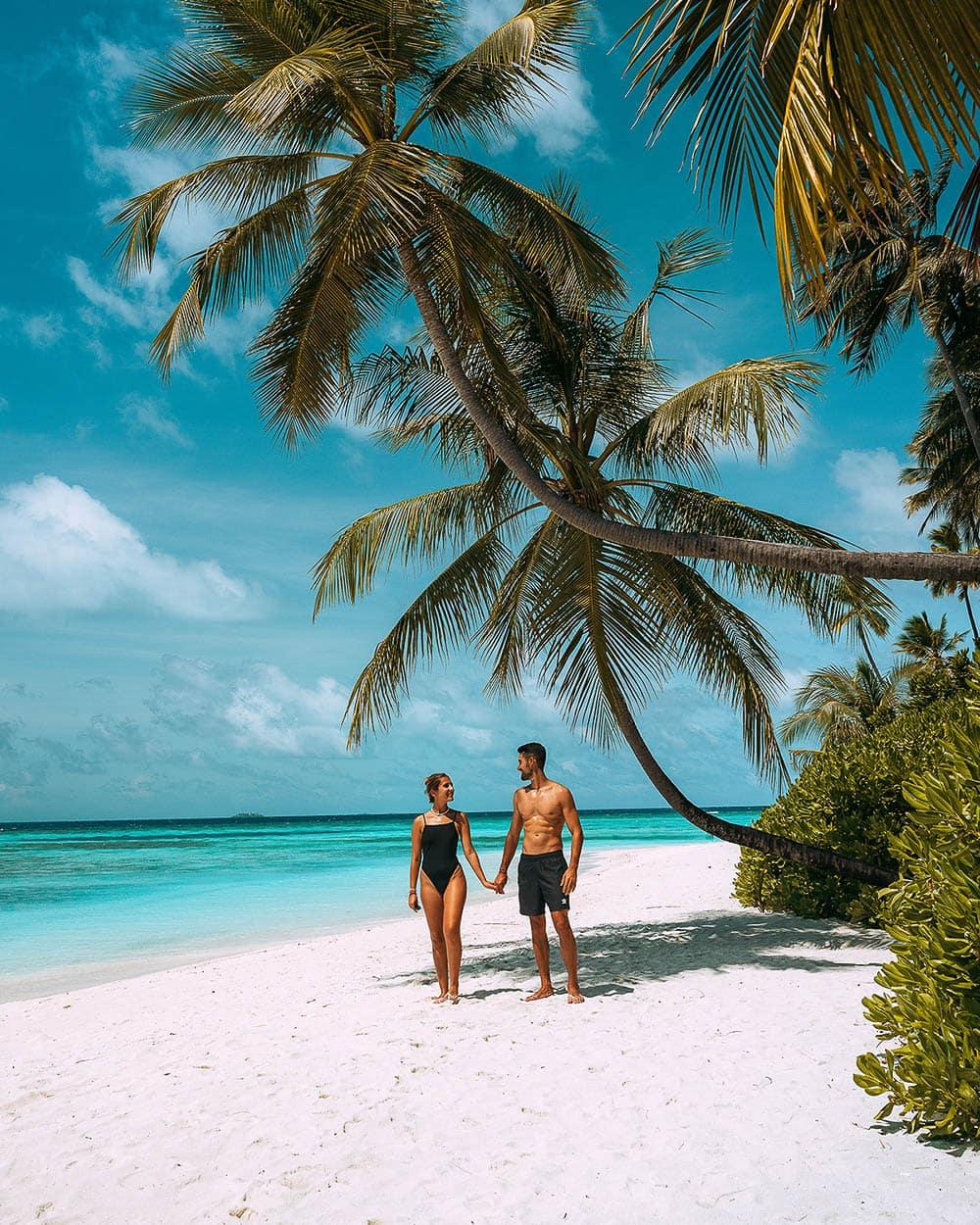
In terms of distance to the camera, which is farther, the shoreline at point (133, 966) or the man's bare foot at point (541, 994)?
the shoreline at point (133, 966)

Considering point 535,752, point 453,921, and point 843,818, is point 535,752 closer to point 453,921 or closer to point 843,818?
point 453,921

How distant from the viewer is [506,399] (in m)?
8.34

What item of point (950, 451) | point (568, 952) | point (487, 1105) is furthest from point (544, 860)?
point (950, 451)

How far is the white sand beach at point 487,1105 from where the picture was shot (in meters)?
3.73

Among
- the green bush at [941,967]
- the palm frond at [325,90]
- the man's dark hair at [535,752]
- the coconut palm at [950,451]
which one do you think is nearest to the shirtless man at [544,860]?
the man's dark hair at [535,752]

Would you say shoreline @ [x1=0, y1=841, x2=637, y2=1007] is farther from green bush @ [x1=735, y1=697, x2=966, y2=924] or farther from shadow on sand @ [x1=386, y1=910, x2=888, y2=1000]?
green bush @ [x1=735, y1=697, x2=966, y2=924]

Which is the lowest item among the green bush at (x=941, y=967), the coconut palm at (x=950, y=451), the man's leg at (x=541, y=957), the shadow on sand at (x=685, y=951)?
the shadow on sand at (x=685, y=951)

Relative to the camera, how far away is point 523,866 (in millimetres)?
7250

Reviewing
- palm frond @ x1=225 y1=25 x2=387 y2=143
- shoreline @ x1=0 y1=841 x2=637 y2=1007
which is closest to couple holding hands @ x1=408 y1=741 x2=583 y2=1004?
palm frond @ x1=225 y1=25 x2=387 y2=143

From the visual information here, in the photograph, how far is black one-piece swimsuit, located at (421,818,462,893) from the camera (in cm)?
729

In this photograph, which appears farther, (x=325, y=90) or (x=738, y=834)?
(x=738, y=834)

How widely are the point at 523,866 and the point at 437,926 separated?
816mm

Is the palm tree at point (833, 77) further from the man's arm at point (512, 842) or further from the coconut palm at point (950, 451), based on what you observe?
the coconut palm at point (950, 451)

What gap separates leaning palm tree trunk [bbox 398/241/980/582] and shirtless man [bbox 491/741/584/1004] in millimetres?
1951
